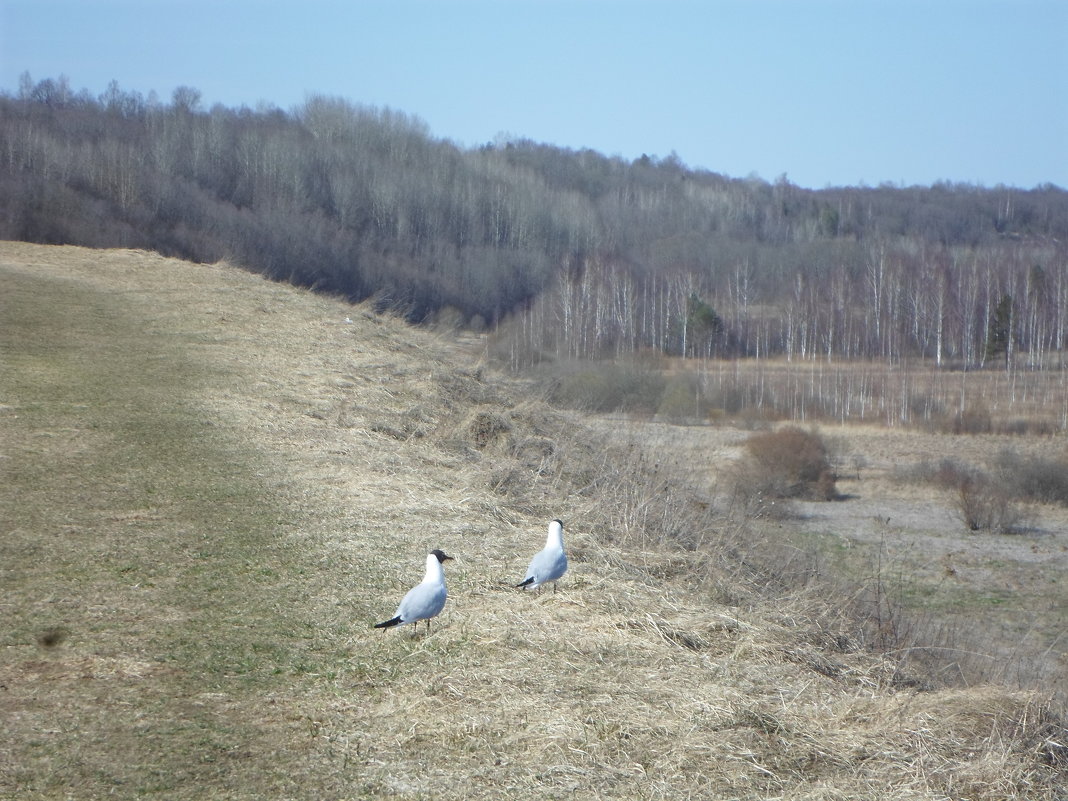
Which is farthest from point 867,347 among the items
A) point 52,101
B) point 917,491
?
point 52,101

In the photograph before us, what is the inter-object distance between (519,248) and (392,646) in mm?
46812

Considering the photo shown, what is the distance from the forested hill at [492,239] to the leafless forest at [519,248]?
14 cm

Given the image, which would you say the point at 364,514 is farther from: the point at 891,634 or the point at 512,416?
the point at 512,416

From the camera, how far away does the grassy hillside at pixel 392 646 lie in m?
3.84

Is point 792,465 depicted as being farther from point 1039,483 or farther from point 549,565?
point 549,565

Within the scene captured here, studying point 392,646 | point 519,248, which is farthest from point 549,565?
point 519,248

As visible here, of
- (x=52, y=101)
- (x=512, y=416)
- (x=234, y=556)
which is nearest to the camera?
(x=234, y=556)

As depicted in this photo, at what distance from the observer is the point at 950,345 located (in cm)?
3925

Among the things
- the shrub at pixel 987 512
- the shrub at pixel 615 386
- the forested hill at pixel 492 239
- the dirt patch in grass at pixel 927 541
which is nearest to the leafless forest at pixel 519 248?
the forested hill at pixel 492 239

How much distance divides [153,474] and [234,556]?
83.8 inches

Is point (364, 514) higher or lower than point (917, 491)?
higher

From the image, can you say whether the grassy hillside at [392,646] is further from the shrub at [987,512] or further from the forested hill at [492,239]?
the forested hill at [492,239]

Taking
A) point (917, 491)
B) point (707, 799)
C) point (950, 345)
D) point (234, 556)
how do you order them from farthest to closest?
point (950, 345) → point (917, 491) → point (234, 556) → point (707, 799)

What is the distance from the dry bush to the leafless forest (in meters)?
7.46
